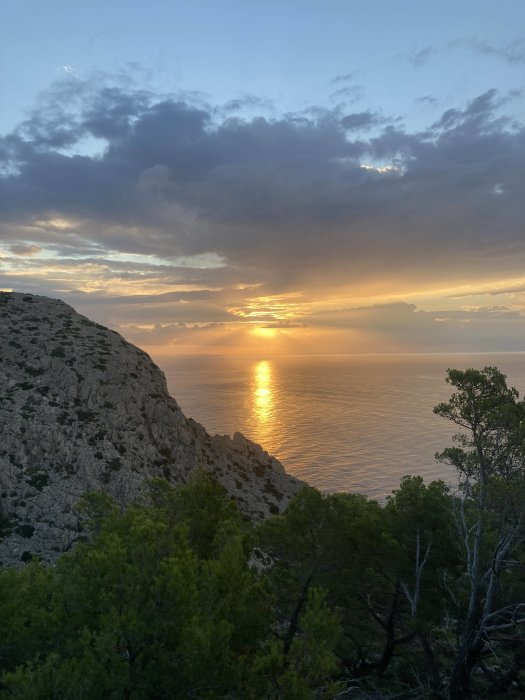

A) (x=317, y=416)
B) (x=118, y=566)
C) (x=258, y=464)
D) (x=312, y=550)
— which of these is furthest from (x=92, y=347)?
(x=317, y=416)

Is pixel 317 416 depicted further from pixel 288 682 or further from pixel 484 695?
pixel 288 682

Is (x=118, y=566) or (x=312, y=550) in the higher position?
(x=118, y=566)

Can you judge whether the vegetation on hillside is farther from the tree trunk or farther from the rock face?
the rock face

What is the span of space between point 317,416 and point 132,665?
169433 mm

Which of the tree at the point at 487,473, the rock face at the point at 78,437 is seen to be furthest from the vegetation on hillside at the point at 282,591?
the rock face at the point at 78,437

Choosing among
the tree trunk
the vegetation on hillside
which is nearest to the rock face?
the vegetation on hillside

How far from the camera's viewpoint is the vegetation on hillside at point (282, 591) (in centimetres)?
1158

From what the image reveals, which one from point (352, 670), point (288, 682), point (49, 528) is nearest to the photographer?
point (288, 682)

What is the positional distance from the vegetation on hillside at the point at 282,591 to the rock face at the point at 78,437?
23.4 metres

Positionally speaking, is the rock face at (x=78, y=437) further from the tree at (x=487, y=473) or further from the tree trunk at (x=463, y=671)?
the tree at (x=487, y=473)

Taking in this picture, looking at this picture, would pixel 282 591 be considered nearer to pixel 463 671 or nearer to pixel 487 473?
pixel 463 671

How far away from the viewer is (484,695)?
2155 centimetres

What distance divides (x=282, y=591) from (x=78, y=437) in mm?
41120

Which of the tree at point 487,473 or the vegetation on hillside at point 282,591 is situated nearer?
the vegetation on hillside at point 282,591
